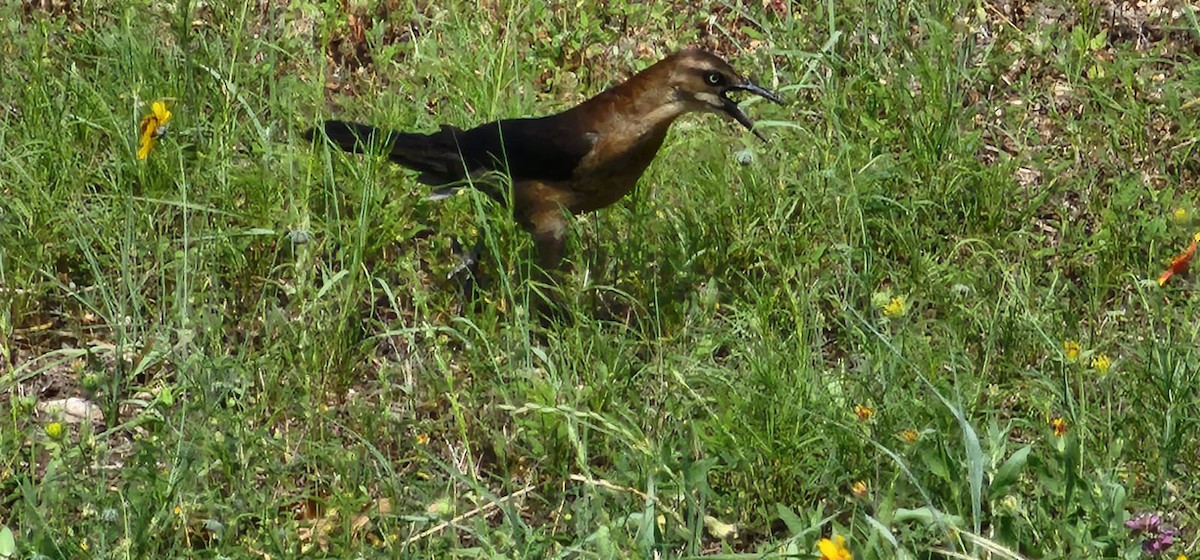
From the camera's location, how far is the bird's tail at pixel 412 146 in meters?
6.03

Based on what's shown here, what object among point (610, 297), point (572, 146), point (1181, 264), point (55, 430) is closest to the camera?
point (55, 430)

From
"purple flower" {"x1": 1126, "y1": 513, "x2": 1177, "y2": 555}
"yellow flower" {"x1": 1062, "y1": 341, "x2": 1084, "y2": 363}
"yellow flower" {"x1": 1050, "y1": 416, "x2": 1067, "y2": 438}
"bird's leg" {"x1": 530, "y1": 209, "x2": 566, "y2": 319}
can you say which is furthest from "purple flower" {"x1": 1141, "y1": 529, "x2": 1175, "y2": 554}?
"bird's leg" {"x1": 530, "y1": 209, "x2": 566, "y2": 319}

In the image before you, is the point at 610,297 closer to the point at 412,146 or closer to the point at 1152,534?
the point at 412,146

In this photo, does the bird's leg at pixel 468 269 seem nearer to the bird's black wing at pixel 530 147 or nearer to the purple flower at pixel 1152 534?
the bird's black wing at pixel 530 147

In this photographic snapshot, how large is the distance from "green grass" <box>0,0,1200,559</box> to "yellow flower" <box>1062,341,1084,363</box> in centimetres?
2

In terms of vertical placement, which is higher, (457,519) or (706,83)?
(706,83)

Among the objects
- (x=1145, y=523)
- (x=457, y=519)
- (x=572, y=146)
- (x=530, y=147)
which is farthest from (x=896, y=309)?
(x=530, y=147)

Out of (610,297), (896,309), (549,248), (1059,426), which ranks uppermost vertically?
(896,309)

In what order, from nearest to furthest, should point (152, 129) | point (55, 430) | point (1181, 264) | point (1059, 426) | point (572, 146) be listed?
point (55, 430) → point (1059, 426) → point (1181, 264) → point (152, 129) → point (572, 146)

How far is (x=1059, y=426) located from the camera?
4438mm

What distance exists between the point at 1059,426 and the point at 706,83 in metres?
2.01

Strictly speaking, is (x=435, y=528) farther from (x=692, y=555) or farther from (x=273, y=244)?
(x=273, y=244)

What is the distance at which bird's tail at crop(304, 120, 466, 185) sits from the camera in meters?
6.03

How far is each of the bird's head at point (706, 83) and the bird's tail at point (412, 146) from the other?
2.55ft
